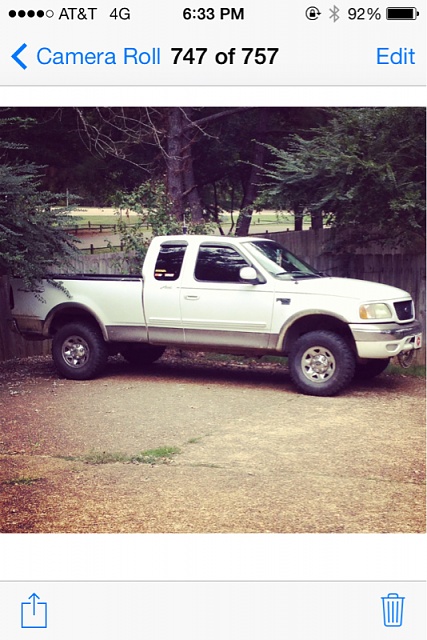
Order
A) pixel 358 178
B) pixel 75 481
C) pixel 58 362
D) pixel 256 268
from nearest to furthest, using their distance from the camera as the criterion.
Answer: pixel 75 481 → pixel 256 268 → pixel 58 362 → pixel 358 178

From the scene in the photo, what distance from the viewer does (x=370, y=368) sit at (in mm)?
11578

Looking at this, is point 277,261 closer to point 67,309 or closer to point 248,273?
point 248,273

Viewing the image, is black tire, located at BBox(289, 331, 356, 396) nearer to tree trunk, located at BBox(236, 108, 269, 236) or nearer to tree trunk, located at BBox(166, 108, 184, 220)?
tree trunk, located at BBox(166, 108, 184, 220)

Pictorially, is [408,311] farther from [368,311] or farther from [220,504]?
[220,504]

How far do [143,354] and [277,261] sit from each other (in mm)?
2824

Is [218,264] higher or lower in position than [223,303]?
higher

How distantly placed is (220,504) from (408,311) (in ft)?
18.1

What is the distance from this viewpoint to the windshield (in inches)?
436
